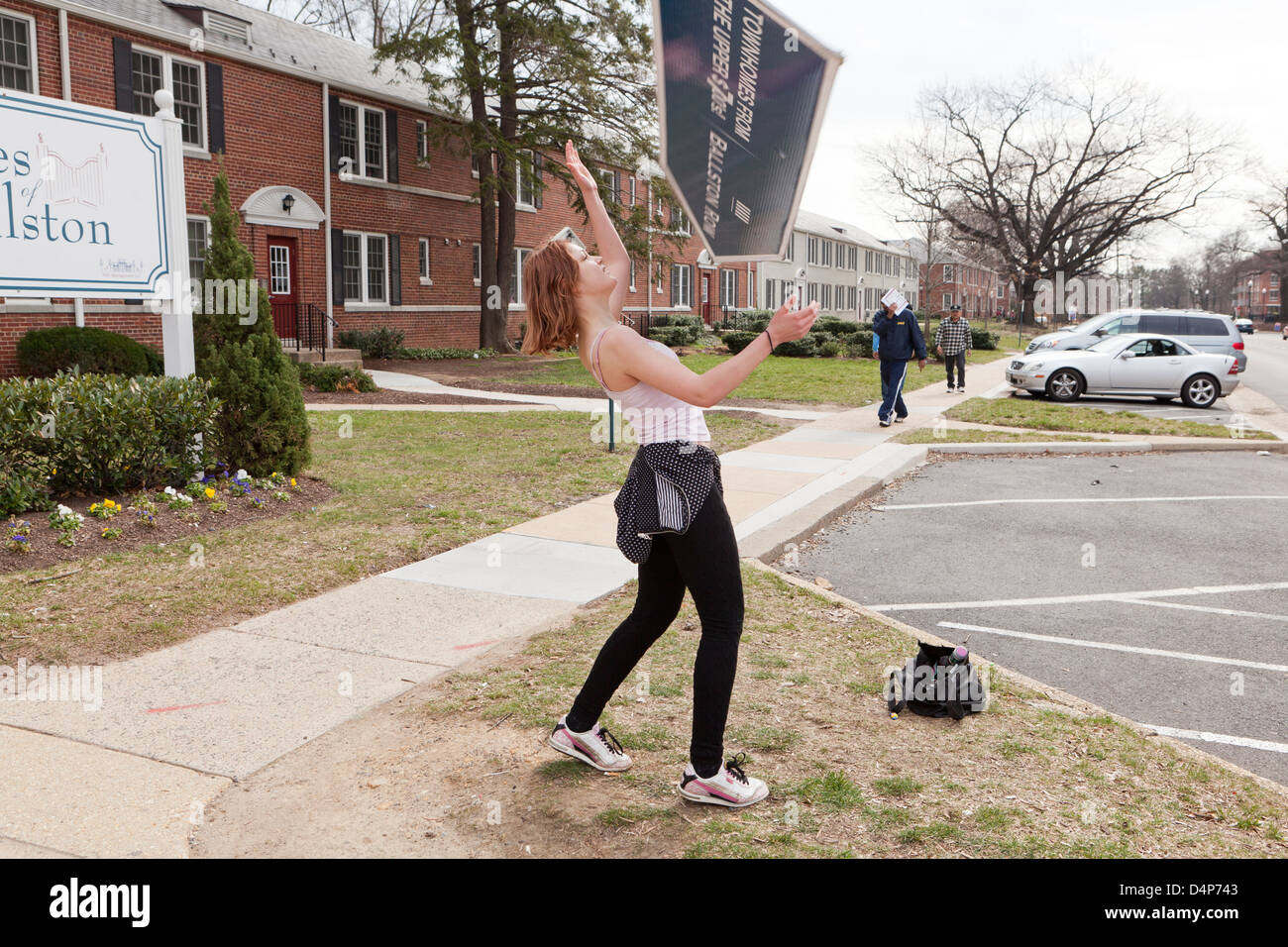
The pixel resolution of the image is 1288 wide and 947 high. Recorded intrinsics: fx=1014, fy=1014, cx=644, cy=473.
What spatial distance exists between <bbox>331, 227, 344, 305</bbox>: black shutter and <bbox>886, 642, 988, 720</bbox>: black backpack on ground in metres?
23.4

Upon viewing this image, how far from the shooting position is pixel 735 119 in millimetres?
3107

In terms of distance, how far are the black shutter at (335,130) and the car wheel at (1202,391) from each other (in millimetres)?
19913

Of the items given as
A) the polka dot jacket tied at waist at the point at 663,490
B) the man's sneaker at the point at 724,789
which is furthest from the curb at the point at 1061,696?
the polka dot jacket tied at waist at the point at 663,490

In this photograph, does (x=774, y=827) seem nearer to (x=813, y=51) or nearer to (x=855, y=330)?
(x=813, y=51)

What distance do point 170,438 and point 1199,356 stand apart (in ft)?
59.6

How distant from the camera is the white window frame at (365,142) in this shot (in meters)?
25.9

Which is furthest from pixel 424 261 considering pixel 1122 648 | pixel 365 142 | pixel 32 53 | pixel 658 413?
pixel 658 413

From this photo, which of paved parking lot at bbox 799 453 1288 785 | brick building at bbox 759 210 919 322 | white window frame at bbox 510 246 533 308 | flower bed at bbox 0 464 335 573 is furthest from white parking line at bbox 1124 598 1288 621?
brick building at bbox 759 210 919 322

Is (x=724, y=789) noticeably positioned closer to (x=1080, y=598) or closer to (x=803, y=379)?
(x=1080, y=598)

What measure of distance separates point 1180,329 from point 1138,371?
4612mm

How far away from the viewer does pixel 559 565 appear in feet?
21.9

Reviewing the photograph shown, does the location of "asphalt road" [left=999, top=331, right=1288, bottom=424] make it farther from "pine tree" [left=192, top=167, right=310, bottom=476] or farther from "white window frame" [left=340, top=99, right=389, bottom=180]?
"white window frame" [left=340, top=99, right=389, bottom=180]

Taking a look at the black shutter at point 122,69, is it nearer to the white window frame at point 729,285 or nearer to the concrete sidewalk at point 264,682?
the concrete sidewalk at point 264,682
